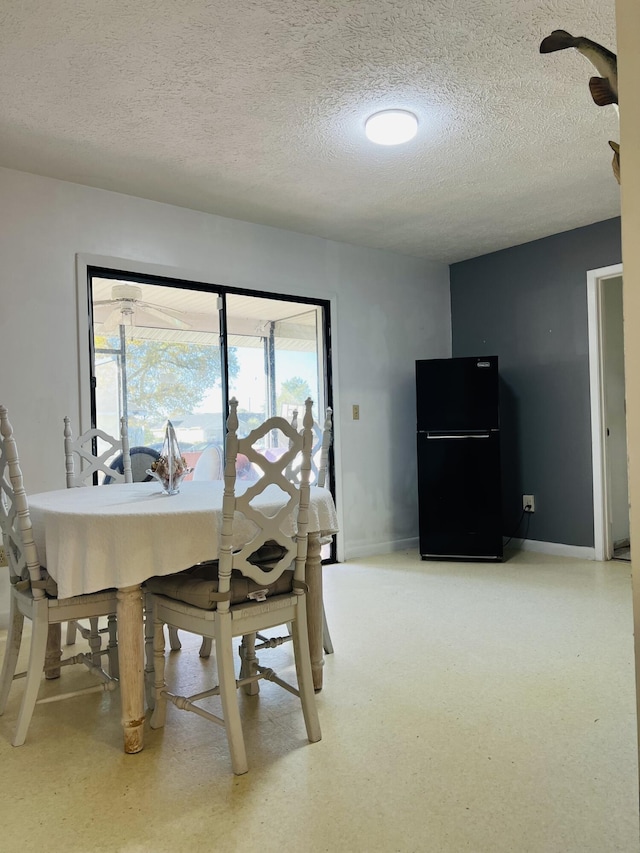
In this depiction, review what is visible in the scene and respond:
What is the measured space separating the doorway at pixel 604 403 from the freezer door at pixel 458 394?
703mm

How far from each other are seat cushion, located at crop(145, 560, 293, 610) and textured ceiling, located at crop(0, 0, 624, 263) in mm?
1851

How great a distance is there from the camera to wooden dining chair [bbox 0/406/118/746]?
193 cm

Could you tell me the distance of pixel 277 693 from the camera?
232cm

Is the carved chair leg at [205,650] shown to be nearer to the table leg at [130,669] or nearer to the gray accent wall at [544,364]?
the table leg at [130,669]

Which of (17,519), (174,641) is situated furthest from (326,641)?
(17,519)

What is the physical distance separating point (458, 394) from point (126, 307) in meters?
2.41

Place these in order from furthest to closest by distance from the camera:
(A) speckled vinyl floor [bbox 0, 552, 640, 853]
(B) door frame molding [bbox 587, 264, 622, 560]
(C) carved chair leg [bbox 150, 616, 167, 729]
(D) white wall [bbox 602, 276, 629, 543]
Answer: (D) white wall [bbox 602, 276, 629, 543] → (B) door frame molding [bbox 587, 264, 622, 560] → (C) carved chair leg [bbox 150, 616, 167, 729] → (A) speckled vinyl floor [bbox 0, 552, 640, 853]

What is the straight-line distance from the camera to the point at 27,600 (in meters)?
2.03

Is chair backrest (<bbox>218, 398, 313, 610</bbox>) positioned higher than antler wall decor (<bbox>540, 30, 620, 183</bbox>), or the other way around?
antler wall decor (<bbox>540, 30, 620, 183</bbox>)

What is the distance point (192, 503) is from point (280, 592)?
0.42m

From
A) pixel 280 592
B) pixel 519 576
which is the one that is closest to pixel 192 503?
pixel 280 592

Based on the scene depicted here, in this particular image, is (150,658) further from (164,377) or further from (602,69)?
(602,69)

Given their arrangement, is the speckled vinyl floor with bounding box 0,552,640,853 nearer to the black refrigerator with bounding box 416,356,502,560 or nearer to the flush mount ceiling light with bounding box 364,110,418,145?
the black refrigerator with bounding box 416,356,502,560

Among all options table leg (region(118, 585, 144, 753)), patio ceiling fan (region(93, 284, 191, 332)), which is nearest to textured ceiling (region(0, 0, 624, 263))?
patio ceiling fan (region(93, 284, 191, 332))
